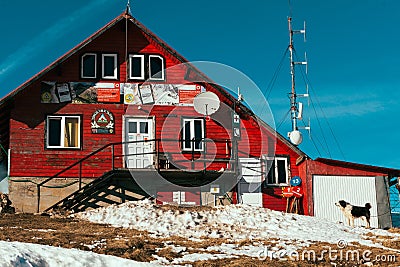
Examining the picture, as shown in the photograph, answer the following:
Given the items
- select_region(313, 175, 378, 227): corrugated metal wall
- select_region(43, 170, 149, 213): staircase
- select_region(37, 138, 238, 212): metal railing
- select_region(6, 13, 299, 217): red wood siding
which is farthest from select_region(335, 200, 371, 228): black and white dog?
select_region(43, 170, 149, 213): staircase

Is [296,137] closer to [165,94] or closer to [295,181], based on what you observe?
[295,181]

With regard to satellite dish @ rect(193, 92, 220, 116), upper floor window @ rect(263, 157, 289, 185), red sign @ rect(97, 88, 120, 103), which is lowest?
upper floor window @ rect(263, 157, 289, 185)

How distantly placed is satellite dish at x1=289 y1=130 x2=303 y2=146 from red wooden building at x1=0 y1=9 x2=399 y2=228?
0.50 metres

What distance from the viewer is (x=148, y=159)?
28.9 metres

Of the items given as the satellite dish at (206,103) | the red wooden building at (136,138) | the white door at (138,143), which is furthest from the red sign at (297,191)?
the white door at (138,143)

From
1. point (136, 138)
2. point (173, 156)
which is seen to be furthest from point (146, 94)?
point (173, 156)

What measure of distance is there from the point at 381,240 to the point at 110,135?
12271mm

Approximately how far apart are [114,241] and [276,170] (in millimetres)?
Answer: 13416

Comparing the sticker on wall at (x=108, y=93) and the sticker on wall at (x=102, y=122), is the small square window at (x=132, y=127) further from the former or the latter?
the sticker on wall at (x=108, y=93)

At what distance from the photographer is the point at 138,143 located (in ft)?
95.3

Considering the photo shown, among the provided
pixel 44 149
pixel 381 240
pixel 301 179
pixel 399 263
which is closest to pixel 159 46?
pixel 44 149

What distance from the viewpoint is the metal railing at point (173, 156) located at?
28.3 meters

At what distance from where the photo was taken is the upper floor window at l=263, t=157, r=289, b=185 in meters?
30.0

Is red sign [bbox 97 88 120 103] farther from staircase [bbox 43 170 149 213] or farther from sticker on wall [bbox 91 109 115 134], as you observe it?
staircase [bbox 43 170 149 213]
